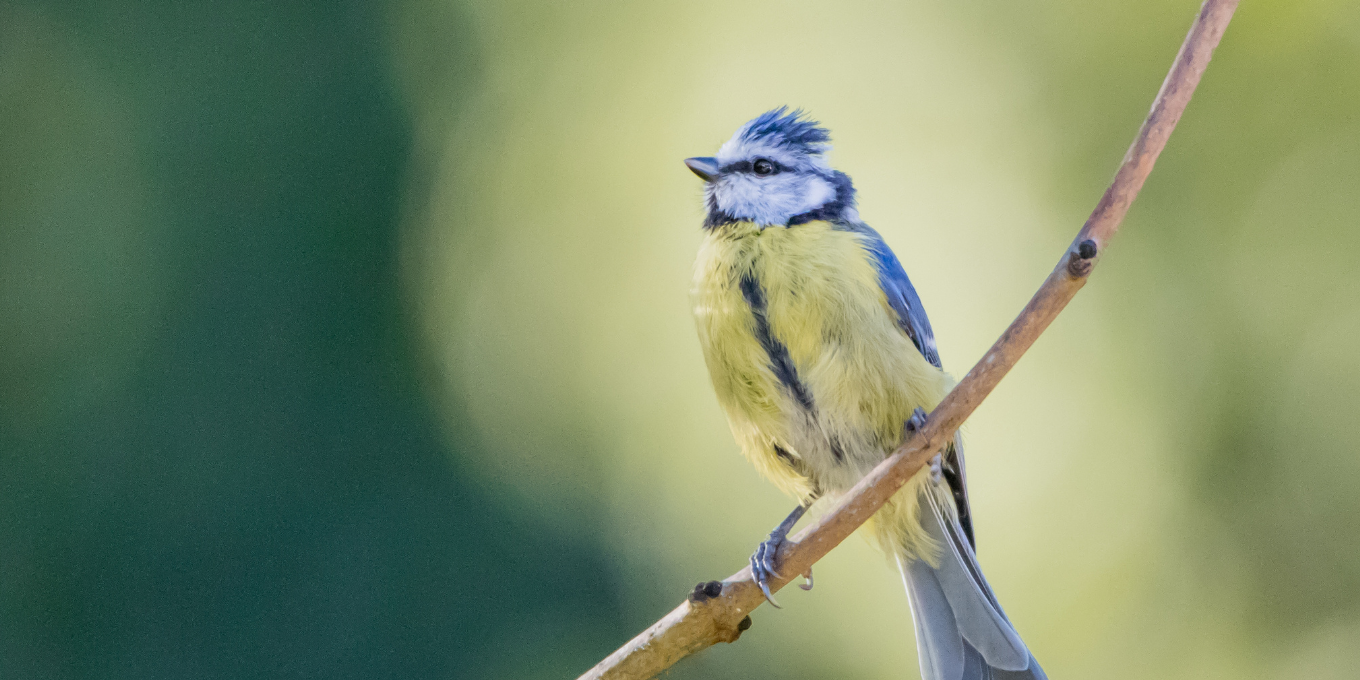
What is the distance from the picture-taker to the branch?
92 centimetres

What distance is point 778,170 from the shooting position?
159 cm

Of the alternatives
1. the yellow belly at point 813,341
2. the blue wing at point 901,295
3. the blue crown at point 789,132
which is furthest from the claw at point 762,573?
the blue crown at point 789,132

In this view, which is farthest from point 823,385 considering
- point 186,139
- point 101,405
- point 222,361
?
point 186,139

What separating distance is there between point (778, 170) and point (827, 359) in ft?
1.08

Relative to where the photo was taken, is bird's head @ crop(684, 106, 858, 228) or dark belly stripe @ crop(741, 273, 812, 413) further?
bird's head @ crop(684, 106, 858, 228)

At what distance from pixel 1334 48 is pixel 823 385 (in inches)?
99.8

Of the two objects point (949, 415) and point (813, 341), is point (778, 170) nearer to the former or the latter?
point (813, 341)

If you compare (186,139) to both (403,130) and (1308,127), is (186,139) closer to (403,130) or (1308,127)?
(403,130)

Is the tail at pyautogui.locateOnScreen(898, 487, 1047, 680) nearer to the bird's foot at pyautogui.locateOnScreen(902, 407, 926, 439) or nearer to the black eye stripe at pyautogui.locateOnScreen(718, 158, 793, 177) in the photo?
the bird's foot at pyautogui.locateOnScreen(902, 407, 926, 439)

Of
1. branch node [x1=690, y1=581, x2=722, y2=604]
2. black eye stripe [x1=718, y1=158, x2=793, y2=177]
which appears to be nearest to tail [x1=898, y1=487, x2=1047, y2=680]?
branch node [x1=690, y1=581, x2=722, y2=604]

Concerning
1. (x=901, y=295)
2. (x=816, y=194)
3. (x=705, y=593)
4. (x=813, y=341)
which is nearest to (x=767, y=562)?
(x=705, y=593)

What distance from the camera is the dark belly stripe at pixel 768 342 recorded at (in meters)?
1.45

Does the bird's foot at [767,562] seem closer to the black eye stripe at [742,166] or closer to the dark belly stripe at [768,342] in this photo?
the dark belly stripe at [768,342]

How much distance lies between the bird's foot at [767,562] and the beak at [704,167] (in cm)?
58
